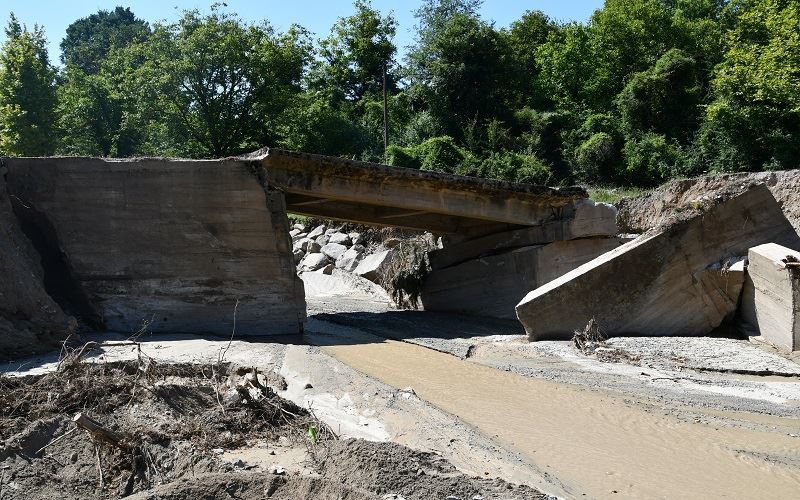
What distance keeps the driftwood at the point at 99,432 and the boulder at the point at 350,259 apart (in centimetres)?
1729

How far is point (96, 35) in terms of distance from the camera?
75.9 m

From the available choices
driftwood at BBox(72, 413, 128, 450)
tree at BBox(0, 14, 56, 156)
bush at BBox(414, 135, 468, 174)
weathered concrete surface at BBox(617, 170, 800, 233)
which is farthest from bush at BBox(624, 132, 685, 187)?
driftwood at BBox(72, 413, 128, 450)

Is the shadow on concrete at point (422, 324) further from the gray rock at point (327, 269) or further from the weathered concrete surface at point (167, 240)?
the gray rock at point (327, 269)

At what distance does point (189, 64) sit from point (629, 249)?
84.3 ft

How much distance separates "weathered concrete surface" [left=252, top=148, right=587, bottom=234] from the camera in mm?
13328

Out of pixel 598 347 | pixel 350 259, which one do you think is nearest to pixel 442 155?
pixel 350 259

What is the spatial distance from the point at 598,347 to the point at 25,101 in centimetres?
2839

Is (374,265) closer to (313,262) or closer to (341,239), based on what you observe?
(313,262)

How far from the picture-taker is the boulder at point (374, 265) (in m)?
20.6

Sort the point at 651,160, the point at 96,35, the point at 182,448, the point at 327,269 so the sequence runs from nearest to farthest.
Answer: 1. the point at 182,448
2. the point at 327,269
3. the point at 651,160
4. the point at 96,35

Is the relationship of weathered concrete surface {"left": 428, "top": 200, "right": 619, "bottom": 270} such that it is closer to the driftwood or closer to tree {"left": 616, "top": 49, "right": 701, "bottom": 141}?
the driftwood

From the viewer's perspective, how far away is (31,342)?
9375 mm

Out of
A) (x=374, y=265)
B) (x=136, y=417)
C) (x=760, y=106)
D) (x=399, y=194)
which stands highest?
(x=760, y=106)

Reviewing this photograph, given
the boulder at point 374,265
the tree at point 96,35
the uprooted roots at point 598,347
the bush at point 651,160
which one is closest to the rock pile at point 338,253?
the boulder at point 374,265
